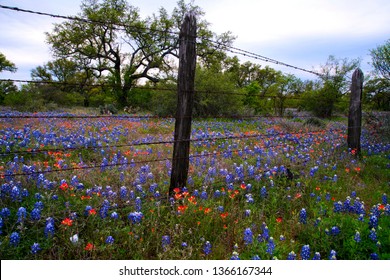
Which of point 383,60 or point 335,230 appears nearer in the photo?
point 335,230

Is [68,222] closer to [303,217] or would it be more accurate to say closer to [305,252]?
[305,252]

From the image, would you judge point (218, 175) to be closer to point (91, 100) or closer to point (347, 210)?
point (347, 210)

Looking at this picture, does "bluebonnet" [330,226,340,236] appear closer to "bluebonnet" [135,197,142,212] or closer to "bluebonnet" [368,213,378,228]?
"bluebonnet" [368,213,378,228]

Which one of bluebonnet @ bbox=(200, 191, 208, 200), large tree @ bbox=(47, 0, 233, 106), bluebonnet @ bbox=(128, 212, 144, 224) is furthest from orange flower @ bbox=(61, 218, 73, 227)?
large tree @ bbox=(47, 0, 233, 106)

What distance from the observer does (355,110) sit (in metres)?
6.93

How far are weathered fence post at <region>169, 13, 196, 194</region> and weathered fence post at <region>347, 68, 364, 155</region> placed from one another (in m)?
5.09

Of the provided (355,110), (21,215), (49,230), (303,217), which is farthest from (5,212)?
(355,110)

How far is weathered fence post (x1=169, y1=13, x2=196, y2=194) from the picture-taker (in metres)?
3.42

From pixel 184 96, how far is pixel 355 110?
17.5ft

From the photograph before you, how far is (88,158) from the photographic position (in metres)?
5.66

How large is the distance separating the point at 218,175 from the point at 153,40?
2609 cm

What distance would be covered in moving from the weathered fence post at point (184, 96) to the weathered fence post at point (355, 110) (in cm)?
509

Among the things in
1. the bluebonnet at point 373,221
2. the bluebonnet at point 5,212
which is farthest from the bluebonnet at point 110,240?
the bluebonnet at point 373,221

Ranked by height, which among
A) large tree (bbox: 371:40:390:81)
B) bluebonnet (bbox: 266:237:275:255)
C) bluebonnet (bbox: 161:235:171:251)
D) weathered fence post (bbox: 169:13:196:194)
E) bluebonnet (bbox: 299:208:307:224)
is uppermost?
large tree (bbox: 371:40:390:81)
